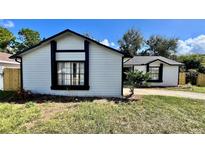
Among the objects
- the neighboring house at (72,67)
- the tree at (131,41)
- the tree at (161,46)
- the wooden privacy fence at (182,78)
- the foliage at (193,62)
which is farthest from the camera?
the tree at (161,46)

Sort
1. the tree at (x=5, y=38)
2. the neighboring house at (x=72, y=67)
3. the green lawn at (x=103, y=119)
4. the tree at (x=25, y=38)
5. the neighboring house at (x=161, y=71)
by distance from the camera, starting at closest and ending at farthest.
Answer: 1. the green lawn at (x=103, y=119)
2. the neighboring house at (x=72, y=67)
3. the neighboring house at (x=161, y=71)
4. the tree at (x=5, y=38)
5. the tree at (x=25, y=38)

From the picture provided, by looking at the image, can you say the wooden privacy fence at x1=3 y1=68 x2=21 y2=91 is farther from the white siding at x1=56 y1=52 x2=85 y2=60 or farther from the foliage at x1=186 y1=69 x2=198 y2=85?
the foliage at x1=186 y1=69 x2=198 y2=85

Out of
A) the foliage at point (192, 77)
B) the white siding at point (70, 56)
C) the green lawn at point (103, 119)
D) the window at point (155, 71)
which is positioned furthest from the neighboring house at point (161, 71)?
the green lawn at point (103, 119)

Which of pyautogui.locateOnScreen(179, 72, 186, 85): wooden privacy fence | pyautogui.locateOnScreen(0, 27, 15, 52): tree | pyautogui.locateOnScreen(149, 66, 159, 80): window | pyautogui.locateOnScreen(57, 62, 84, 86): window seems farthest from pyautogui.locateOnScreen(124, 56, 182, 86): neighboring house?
pyautogui.locateOnScreen(0, 27, 15, 52): tree

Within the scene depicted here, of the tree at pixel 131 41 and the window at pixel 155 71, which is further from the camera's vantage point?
the tree at pixel 131 41

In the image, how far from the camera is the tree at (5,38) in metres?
34.9

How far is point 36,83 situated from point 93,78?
3298 millimetres

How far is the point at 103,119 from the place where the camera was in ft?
26.0

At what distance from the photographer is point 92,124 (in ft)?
24.2

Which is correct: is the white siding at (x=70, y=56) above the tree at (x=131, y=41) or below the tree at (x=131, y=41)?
below

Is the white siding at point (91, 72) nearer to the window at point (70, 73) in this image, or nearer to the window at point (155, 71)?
the window at point (70, 73)

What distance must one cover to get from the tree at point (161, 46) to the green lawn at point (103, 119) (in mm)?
35184
